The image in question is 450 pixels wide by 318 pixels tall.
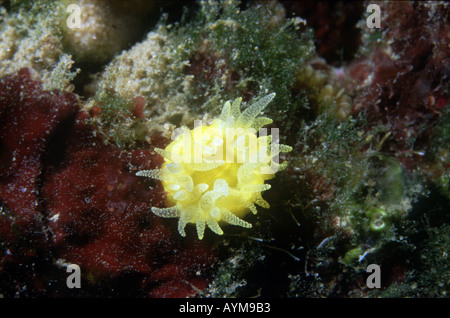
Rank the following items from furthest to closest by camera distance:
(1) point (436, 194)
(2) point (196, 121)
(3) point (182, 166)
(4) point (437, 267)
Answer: (1) point (436, 194), (4) point (437, 267), (2) point (196, 121), (3) point (182, 166)

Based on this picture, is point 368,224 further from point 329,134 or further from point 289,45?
point 289,45

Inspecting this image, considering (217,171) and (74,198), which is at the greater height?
(217,171)

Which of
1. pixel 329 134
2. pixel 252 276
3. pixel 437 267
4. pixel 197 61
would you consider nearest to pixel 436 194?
pixel 437 267

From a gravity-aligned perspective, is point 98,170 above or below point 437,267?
above
